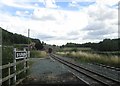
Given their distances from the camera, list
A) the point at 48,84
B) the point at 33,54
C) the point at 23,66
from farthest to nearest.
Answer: the point at 33,54 < the point at 23,66 < the point at 48,84

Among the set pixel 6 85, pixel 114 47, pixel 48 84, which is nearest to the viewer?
pixel 6 85

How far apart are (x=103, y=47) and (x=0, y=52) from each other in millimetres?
87366

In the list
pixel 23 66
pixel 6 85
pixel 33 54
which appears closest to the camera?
pixel 6 85

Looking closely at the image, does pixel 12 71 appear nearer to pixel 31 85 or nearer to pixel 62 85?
pixel 31 85

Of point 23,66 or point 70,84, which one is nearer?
point 70,84

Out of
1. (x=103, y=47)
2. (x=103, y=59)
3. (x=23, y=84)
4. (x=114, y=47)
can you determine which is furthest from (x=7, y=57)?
(x=103, y=47)

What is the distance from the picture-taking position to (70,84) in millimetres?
15453

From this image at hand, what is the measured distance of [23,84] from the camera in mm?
15016

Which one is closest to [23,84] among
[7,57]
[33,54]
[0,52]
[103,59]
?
[7,57]

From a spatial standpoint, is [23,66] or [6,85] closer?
[6,85]

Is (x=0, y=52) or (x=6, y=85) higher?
(x=0, y=52)

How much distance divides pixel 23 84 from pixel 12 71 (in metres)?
1.06

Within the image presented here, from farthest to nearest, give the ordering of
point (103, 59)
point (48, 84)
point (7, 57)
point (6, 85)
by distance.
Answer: point (103, 59) → point (48, 84) → point (7, 57) → point (6, 85)

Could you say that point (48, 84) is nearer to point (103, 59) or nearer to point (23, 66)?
point (23, 66)
